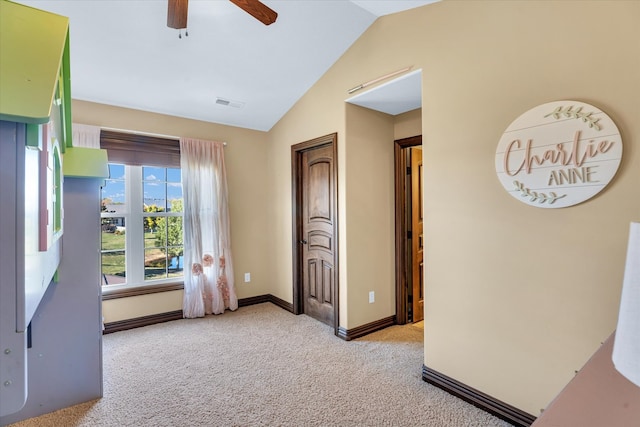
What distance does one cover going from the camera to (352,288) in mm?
3049

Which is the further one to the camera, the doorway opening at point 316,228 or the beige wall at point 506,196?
the doorway opening at point 316,228

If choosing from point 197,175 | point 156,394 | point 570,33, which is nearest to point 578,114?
point 570,33

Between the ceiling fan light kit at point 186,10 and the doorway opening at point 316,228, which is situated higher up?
the ceiling fan light kit at point 186,10

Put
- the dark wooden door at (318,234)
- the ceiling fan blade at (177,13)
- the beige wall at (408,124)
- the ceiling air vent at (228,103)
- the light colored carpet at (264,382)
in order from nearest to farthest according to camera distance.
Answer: the ceiling fan blade at (177,13), the light colored carpet at (264,382), the beige wall at (408,124), the dark wooden door at (318,234), the ceiling air vent at (228,103)

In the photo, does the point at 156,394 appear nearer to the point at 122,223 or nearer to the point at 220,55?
the point at 122,223

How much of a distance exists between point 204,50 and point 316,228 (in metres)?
2.05

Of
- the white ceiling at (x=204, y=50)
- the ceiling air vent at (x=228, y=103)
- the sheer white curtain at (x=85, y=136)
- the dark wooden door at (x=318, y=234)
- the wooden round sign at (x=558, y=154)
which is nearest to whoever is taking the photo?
the wooden round sign at (x=558, y=154)

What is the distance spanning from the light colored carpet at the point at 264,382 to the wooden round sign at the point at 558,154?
1.40 meters

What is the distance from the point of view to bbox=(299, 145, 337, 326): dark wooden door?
3.29 metres

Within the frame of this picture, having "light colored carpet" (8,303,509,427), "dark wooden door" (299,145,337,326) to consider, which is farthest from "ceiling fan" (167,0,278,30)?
"light colored carpet" (8,303,509,427)

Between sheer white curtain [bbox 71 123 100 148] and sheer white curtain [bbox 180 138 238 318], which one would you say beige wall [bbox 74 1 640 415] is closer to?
sheer white curtain [bbox 71 123 100 148]

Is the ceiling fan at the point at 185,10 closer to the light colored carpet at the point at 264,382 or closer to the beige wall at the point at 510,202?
the beige wall at the point at 510,202

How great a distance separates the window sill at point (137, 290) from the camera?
3225 mm

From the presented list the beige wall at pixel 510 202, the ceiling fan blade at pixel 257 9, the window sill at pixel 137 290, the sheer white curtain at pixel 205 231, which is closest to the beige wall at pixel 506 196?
the beige wall at pixel 510 202
